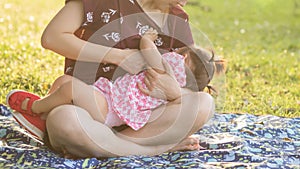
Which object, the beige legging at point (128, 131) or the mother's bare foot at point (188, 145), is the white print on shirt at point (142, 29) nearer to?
the beige legging at point (128, 131)

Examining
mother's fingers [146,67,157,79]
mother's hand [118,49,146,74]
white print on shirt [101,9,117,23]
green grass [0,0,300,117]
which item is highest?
white print on shirt [101,9,117,23]

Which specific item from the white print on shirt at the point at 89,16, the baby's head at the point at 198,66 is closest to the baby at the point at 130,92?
the baby's head at the point at 198,66

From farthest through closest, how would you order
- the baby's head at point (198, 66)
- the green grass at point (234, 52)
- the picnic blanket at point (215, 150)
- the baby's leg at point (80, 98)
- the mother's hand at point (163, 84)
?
the green grass at point (234, 52), the baby's head at point (198, 66), the mother's hand at point (163, 84), the baby's leg at point (80, 98), the picnic blanket at point (215, 150)

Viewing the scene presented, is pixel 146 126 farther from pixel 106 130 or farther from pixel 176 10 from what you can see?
pixel 176 10

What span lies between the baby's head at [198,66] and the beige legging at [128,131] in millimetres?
126

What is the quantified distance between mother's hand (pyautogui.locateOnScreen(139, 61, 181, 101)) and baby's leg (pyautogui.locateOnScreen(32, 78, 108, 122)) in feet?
0.77

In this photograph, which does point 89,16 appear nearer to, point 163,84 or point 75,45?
point 75,45

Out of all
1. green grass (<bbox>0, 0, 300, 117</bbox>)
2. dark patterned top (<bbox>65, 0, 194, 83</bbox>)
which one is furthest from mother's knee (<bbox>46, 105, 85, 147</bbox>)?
green grass (<bbox>0, 0, 300, 117</bbox>)

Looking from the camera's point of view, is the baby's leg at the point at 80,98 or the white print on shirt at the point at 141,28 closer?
the baby's leg at the point at 80,98

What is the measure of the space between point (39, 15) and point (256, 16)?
3.95 m

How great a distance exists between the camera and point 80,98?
3199 mm

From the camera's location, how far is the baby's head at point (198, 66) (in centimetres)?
344

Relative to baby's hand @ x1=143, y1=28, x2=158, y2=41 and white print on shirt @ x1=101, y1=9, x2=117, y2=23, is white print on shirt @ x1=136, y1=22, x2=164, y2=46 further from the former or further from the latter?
white print on shirt @ x1=101, y1=9, x2=117, y2=23

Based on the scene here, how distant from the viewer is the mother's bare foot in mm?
3363
